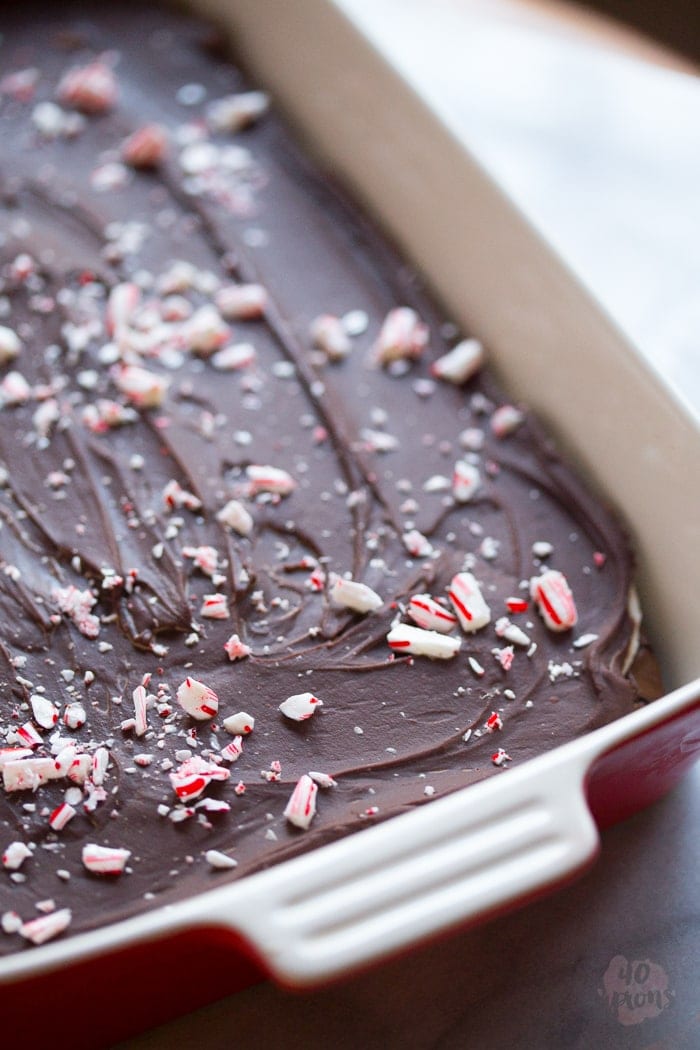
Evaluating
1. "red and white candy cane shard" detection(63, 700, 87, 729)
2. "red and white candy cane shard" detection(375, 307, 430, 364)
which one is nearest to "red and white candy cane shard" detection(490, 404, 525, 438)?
"red and white candy cane shard" detection(375, 307, 430, 364)

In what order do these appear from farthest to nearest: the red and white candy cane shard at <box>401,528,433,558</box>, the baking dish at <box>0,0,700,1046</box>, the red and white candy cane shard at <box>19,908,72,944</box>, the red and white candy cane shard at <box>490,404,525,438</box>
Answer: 1. the red and white candy cane shard at <box>490,404,525,438</box>
2. the red and white candy cane shard at <box>401,528,433,558</box>
3. the red and white candy cane shard at <box>19,908,72,944</box>
4. the baking dish at <box>0,0,700,1046</box>

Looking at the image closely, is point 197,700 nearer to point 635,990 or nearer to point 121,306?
point 635,990

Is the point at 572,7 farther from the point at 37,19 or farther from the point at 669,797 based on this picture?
the point at 669,797

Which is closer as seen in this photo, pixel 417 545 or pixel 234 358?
pixel 417 545

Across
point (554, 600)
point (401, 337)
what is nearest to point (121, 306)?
point (401, 337)

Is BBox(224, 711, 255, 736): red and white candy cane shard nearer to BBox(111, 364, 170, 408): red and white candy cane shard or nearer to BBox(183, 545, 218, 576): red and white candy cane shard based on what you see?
BBox(183, 545, 218, 576): red and white candy cane shard

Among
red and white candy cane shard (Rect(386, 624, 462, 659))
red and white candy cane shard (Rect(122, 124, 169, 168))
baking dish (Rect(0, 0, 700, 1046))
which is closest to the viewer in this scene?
baking dish (Rect(0, 0, 700, 1046))

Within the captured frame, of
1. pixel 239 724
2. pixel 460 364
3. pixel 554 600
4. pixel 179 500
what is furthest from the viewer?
pixel 460 364

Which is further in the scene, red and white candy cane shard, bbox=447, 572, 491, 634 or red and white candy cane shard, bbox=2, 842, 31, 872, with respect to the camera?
red and white candy cane shard, bbox=447, 572, 491, 634
